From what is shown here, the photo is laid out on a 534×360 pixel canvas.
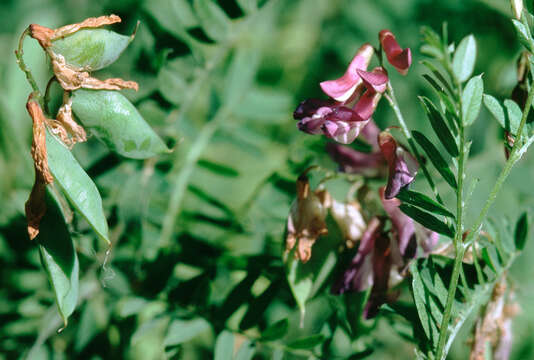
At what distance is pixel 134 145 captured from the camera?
0.78 m

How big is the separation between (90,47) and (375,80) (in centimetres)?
35

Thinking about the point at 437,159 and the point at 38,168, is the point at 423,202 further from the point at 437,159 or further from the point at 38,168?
the point at 38,168

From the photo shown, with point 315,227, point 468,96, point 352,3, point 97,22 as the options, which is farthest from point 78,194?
point 352,3

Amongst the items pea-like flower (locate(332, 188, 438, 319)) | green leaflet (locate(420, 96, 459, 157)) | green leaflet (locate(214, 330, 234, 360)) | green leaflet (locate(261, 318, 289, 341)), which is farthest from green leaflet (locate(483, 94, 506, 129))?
green leaflet (locate(214, 330, 234, 360))

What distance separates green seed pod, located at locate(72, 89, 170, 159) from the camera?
736 mm

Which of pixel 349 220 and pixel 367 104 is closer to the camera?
pixel 367 104

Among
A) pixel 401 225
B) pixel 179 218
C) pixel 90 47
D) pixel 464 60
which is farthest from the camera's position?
pixel 179 218

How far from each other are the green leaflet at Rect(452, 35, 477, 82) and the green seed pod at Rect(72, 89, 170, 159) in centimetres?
39

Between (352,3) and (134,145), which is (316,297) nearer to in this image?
(134,145)

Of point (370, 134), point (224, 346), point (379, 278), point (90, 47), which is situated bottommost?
point (224, 346)

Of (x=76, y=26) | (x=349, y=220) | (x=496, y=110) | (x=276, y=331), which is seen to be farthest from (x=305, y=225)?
(x=76, y=26)

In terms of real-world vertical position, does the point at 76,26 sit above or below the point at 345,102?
above

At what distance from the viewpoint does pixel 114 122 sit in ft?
2.46

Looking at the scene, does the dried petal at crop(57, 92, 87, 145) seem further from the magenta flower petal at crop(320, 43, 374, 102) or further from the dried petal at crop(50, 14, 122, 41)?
the magenta flower petal at crop(320, 43, 374, 102)
